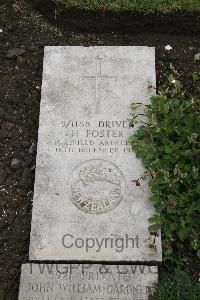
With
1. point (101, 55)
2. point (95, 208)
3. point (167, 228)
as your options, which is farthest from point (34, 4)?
point (167, 228)

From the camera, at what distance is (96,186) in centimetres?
388

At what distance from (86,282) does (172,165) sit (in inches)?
41.8

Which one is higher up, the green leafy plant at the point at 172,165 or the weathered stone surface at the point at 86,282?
the green leafy plant at the point at 172,165

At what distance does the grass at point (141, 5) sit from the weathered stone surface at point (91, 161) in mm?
674

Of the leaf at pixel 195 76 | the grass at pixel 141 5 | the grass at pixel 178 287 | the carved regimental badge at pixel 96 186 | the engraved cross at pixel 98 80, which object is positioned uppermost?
the grass at pixel 141 5

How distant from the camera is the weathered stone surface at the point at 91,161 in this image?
12.2 ft

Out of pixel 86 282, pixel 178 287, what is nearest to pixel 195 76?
pixel 178 287

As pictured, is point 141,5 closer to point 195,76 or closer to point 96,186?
point 195,76

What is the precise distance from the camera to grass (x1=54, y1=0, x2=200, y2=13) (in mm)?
4934

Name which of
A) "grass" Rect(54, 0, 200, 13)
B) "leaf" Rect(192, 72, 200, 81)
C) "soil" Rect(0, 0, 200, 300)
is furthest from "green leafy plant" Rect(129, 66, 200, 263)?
"grass" Rect(54, 0, 200, 13)

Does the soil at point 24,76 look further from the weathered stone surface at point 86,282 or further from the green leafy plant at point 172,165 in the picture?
the green leafy plant at point 172,165

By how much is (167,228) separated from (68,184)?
0.80m

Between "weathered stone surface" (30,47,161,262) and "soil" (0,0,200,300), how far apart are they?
0.23 metres

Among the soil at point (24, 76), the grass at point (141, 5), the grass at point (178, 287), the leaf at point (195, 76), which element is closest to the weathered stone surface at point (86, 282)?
the grass at point (178, 287)
